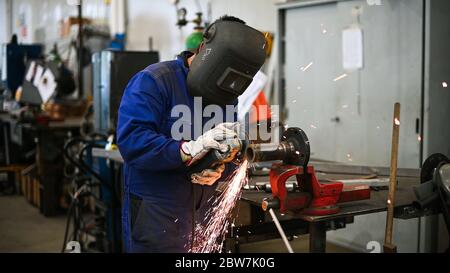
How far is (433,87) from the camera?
2777mm

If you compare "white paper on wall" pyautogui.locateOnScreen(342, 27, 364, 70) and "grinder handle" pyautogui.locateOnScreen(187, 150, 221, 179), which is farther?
"white paper on wall" pyautogui.locateOnScreen(342, 27, 364, 70)

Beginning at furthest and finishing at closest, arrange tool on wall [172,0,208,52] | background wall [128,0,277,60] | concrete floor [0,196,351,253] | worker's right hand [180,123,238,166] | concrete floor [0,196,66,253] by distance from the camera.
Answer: background wall [128,0,277,60]
tool on wall [172,0,208,52]
concrete floor [0,196,66,253]
concrete floor [0,196,351,253]
worker's right hand [180,123,238,166]

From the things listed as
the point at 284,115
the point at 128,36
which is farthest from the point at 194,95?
the point at 128,36

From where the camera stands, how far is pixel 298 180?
170 centimetres

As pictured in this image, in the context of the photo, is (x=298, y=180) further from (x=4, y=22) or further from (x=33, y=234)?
(x=4, y=22)

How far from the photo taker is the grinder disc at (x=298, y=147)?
5.22 feet

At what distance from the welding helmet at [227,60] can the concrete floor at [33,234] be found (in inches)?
61.0

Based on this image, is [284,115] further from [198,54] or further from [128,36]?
[128,36]

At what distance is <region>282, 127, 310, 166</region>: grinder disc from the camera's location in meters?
1.59

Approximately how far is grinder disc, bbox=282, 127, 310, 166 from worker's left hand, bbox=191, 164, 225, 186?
0.21 metres

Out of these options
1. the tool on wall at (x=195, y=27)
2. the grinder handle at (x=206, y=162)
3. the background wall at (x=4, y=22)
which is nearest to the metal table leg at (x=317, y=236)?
the grinder handle at (x=206, y=162)

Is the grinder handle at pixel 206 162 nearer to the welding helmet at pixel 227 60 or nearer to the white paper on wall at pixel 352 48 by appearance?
the welding helmet at pixel 227 60

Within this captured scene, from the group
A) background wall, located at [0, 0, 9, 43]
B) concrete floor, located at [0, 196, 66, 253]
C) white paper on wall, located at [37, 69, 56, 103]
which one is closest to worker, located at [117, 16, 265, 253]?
Answer: concrete floor, located at [0, 196, 66, 253]

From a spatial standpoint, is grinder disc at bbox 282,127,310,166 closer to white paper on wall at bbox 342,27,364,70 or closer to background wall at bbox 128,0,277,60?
white paper on wall at bbox 342,27,364,70
